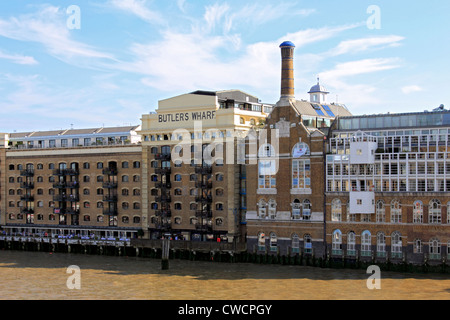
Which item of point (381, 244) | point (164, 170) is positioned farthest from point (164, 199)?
point (381, 244)

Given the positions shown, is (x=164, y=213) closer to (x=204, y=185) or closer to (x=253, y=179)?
(x=204, y=185)

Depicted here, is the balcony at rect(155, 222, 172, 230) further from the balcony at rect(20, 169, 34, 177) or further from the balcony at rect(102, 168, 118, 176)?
the balcony at rect(20, 169, 34, 177)

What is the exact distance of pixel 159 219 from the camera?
348 ft

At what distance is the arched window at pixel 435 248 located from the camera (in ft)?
270

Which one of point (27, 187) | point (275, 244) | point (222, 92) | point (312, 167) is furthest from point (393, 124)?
point (27, 187)

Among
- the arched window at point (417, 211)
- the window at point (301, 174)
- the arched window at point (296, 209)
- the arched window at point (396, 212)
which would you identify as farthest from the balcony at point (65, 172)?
the arched window at point (417, 211)

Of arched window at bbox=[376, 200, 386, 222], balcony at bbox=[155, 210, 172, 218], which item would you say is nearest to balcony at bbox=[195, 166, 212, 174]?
balcony at bbox=[155, 210, 172, 218]

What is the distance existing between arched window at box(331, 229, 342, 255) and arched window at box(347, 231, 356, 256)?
1067 millimetres

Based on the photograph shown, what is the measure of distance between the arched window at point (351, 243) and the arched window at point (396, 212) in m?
5.25

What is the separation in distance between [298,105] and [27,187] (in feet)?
164

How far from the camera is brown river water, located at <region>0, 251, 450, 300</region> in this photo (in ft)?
229

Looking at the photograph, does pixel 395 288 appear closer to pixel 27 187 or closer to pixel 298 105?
pixel 298 105

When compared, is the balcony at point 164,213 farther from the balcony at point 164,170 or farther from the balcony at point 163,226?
the balcony at point 164,170
